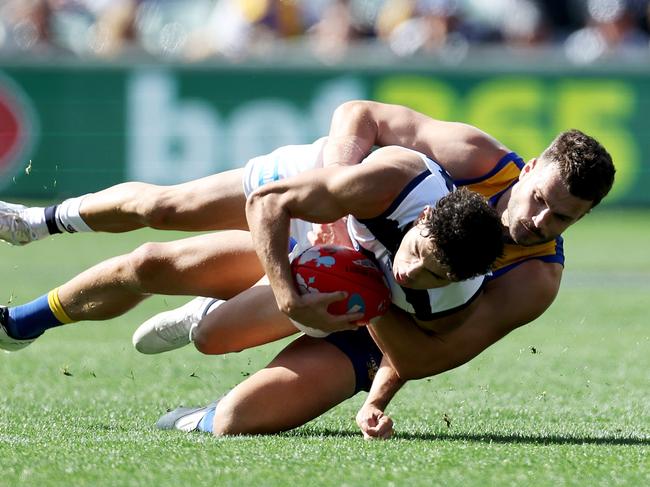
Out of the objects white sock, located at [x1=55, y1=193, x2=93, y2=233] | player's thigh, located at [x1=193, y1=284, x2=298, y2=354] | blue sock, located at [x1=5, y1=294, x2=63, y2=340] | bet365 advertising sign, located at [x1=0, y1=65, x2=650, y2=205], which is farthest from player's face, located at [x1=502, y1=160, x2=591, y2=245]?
bet365 advertising sign, located at [x1=0, y1=65, x2=650, y2=205]

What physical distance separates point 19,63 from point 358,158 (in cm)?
1139

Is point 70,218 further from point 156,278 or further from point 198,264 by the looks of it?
point 198,264

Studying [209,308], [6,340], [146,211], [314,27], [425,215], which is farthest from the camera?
[314,27]

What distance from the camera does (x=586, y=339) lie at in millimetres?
8891

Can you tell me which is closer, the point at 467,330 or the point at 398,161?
the point at 398,161

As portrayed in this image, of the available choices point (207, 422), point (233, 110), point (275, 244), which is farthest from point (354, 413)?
point (233, 110)

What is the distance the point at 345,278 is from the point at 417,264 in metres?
0.46

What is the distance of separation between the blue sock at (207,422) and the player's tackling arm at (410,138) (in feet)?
3.99

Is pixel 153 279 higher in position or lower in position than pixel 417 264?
lower

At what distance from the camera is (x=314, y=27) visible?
57.3ft

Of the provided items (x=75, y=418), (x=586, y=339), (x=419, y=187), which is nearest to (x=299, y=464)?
(x=419, y=187)

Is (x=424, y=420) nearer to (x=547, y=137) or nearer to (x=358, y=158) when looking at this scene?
(x=358, y=158)

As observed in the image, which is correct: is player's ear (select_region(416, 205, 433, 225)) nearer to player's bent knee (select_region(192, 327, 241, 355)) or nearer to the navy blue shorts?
the navy blue shorts

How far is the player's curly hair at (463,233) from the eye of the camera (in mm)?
4887
